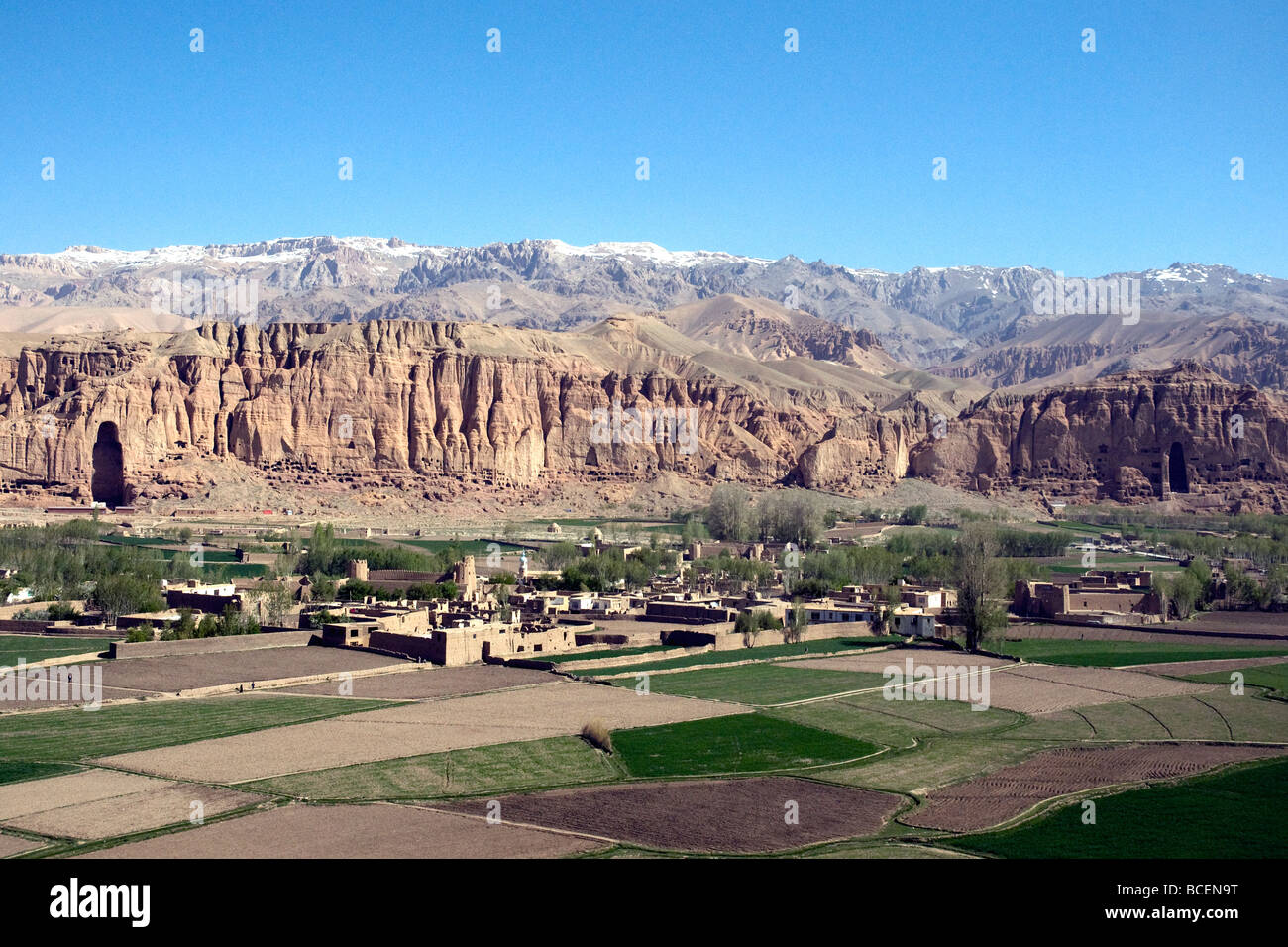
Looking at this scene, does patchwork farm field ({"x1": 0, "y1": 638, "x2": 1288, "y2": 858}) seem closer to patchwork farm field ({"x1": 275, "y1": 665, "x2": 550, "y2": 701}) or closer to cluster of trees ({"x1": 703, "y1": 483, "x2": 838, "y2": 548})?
patchwork farm field ({"x1": 275, "y1": 665, "x2": 550, "y2": 701})

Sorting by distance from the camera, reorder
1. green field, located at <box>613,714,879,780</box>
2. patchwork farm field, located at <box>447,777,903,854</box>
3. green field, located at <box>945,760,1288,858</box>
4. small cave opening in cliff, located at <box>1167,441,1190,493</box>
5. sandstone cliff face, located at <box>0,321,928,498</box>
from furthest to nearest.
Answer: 1. small cave opening in cliff, located at <box>1167,441,1190,493</box>
2. sandstone cliff face, located at <box>0,321,928,498</box>
3. green field, located at <box>613,714,879,780</box>
4. patchwork farm field, located at <box>447,777,903,854</box>
5. green field, located at <box>945,760,1288,858</box>

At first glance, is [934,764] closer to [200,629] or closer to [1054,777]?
[1054,777]

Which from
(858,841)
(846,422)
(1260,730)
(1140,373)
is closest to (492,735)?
(858,841)

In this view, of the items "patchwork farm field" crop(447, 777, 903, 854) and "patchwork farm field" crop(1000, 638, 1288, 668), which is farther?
"patchwork farm field" crop(1000, 638, 1288, 668)

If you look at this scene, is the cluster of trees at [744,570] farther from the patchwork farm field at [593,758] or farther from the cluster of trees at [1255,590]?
the patchwork farm field at [593,758]

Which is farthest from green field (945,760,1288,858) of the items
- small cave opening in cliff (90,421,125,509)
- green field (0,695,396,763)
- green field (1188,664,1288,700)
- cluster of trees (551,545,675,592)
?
small cave opening in cliff (90,421,125,509)

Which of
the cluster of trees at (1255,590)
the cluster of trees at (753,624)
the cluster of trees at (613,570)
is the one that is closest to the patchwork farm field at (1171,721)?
the cluster of trees at (753,624)
